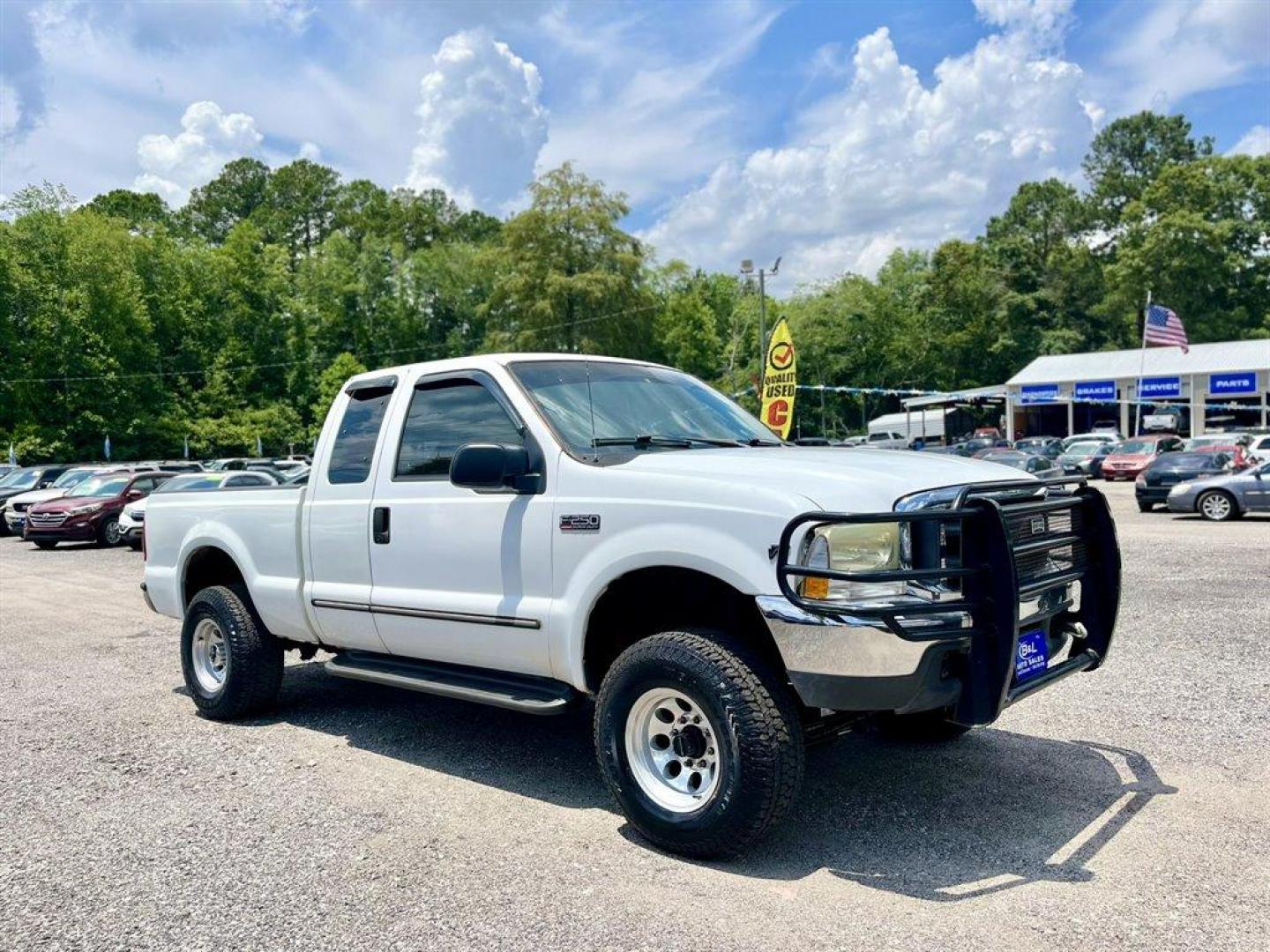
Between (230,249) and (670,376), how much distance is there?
61.3 metres

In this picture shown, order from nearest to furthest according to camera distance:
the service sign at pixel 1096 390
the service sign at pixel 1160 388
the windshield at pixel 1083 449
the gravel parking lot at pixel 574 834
Answer: the gravel parking lot at pixel 574 834, the windshield at pixel 1083 449, the service sign at pixel 1160 388, the service sign at pixel 1096 390

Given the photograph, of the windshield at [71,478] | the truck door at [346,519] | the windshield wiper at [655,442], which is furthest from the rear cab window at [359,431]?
the windshield at [71,478]

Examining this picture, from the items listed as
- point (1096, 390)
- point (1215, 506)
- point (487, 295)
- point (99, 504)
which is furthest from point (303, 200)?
point (1215, 506)

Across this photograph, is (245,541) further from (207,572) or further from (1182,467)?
(1182,467)

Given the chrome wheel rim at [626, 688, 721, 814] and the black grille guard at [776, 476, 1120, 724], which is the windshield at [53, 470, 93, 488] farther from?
the black grille guard at [776, 476, 1120, 724]

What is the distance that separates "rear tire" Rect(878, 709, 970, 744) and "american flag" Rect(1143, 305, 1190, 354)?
132 ft

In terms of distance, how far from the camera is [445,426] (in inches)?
205

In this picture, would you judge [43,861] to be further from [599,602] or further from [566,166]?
[566,166]

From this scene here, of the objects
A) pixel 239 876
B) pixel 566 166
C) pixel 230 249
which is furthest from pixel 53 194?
pixel 239 876

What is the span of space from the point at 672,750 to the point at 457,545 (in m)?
1.49

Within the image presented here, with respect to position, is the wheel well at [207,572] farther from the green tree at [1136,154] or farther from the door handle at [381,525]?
the green tree at [1136,154]

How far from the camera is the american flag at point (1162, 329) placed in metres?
40.5

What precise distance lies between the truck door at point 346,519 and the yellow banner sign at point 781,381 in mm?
14578

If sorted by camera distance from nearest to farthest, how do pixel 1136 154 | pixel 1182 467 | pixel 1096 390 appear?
pixel 1182 467
pixel 1096 390
pixel 1136 154
